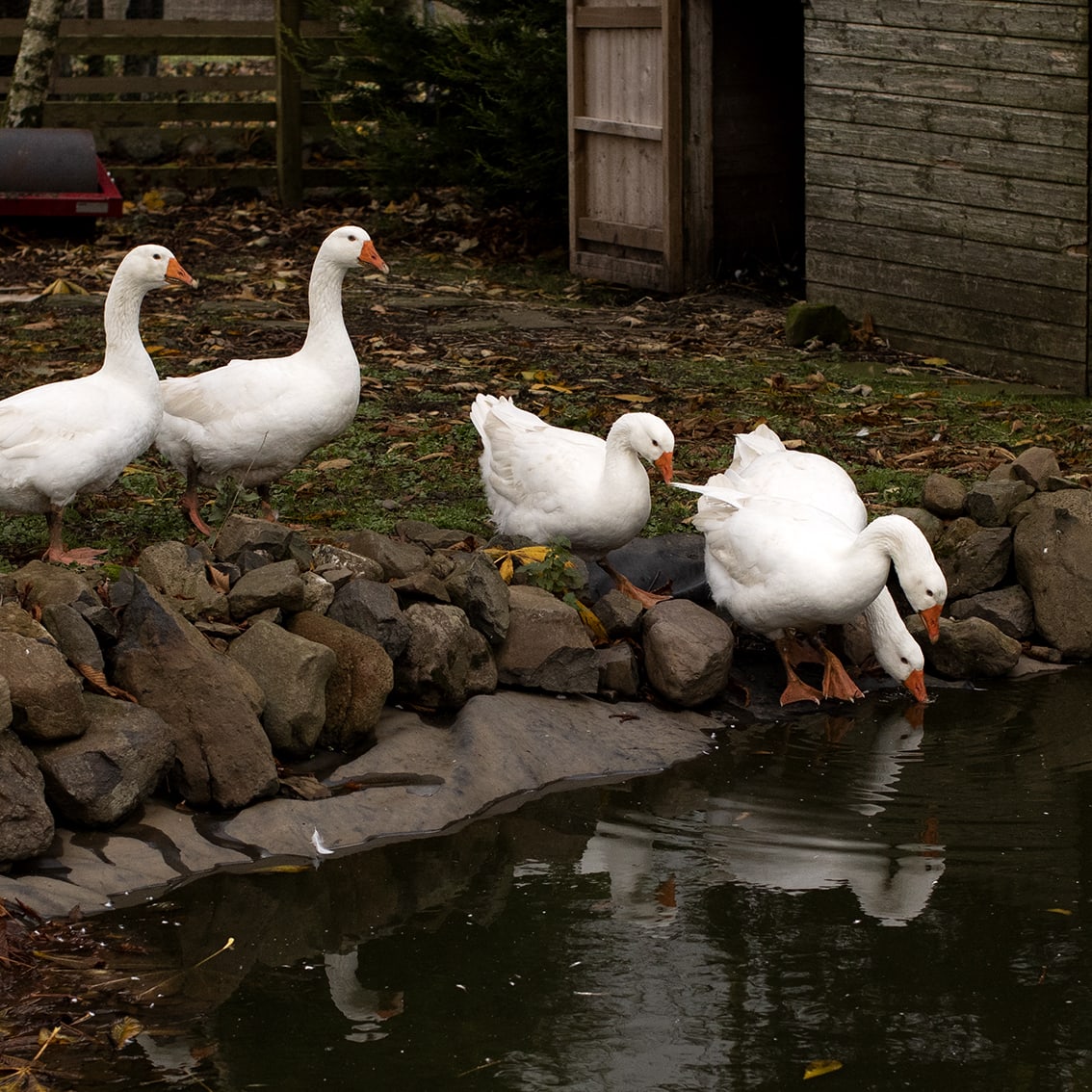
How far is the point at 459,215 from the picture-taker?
14914 mm

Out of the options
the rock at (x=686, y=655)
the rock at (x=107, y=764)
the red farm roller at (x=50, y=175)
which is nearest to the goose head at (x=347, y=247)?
the rock at (x=686, y=655)

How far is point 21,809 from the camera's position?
4.47 metres

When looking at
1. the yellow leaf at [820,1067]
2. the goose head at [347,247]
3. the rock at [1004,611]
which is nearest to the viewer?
the yellow leaf at [820,1067]

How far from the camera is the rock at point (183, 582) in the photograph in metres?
5.43

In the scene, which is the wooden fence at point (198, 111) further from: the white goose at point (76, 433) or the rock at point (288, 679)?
the rock at point (288, 679)

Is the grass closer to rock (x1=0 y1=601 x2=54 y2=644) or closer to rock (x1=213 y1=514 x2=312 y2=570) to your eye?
rock (x1=213 y1=514 x2=312 y2=570)

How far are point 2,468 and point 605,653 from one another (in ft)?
7.34

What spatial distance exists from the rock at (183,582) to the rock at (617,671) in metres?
1.38

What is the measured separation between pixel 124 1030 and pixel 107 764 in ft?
3.38

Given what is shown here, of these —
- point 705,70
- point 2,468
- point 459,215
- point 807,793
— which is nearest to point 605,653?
point 807,793

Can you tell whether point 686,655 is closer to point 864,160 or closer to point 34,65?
point 864,160

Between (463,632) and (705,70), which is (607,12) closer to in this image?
(705,70)

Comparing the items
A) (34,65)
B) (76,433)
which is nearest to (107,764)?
(76,433)

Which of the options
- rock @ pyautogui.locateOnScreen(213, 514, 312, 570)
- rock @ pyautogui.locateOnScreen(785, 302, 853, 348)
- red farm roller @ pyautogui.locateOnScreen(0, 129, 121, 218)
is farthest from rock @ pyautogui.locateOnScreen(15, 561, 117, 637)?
red farm roller @ pyautogui.locateOnScreen(0, 129, 121, 218)
